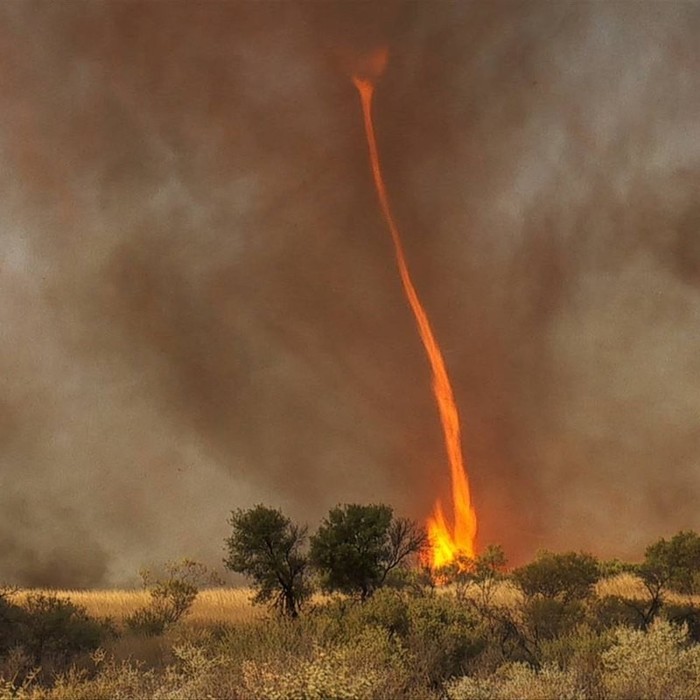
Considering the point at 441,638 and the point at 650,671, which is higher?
the point at 441,638

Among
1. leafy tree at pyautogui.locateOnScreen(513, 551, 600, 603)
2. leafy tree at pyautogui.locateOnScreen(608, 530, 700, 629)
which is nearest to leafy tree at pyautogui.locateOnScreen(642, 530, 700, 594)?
leafy tree at pyautogui.locateOnScreen(608, 530, 700, 629)

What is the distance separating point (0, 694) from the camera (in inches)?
601

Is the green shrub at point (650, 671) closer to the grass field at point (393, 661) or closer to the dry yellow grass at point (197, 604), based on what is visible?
the grass field at point (393, 661)

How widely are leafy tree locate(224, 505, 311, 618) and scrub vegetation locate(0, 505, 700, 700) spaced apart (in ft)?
0.21

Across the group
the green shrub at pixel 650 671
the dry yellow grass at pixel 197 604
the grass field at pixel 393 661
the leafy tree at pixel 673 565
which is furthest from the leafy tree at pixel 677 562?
the green shrub at pixel 650 671

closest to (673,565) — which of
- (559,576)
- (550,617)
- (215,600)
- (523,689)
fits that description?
(559,576)

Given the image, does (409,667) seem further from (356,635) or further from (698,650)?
(698,650)

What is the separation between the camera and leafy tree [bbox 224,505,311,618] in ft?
113

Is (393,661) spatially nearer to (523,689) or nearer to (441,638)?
(441,638)

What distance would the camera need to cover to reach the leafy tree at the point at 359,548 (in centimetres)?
3500

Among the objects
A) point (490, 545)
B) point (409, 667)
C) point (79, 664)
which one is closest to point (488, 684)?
point (409, 667)

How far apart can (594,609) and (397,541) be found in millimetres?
9268

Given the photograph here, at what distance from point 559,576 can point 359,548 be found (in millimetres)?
12645

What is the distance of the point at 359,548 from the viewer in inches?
1395
